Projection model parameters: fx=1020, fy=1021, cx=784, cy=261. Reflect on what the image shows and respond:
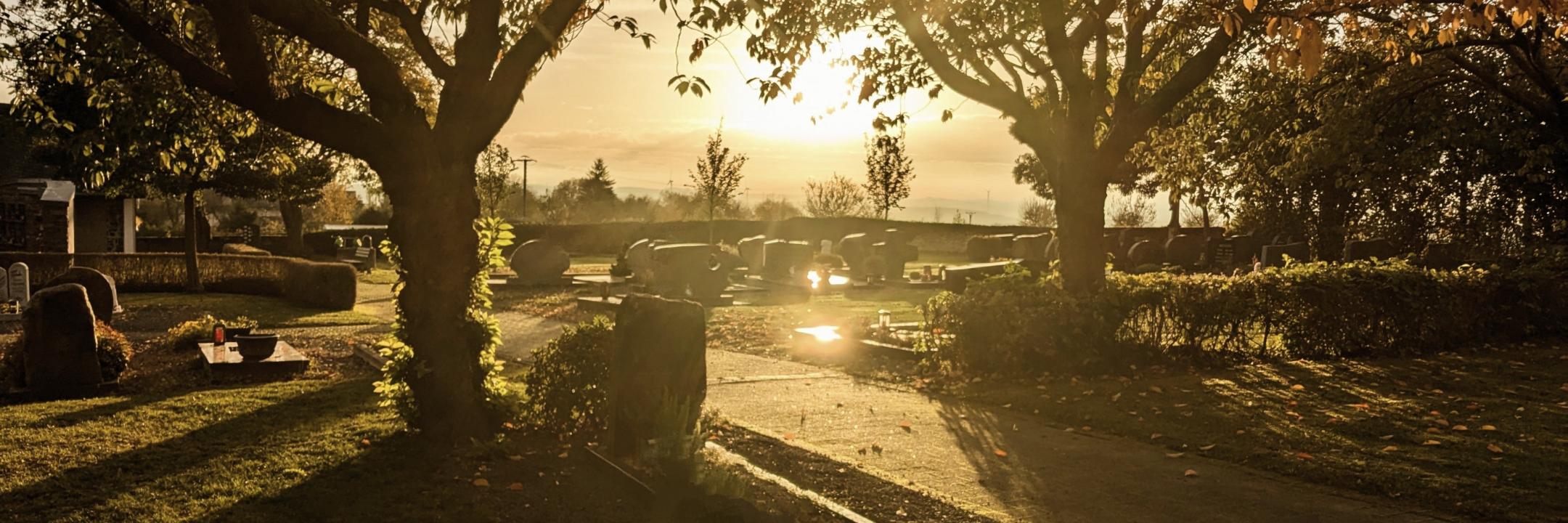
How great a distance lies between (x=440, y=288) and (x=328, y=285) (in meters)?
15.7

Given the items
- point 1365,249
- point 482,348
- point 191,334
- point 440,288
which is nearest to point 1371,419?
point 482,348

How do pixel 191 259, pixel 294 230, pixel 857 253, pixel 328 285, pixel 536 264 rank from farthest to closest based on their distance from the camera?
pixel 294 230
pixel 857 253
pixel 536 264
pixel 191 259
pixel 328 285

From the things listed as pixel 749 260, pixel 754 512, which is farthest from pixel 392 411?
pixel 749 260

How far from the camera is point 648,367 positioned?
7.08m

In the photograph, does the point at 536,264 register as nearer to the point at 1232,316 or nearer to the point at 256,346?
the point at 256,346

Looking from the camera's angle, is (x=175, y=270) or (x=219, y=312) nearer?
(x=219, y=312)

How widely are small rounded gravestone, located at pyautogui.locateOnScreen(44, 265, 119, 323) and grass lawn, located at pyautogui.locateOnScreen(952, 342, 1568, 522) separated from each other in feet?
48.0

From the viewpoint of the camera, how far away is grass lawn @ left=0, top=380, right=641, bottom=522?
6.23 m

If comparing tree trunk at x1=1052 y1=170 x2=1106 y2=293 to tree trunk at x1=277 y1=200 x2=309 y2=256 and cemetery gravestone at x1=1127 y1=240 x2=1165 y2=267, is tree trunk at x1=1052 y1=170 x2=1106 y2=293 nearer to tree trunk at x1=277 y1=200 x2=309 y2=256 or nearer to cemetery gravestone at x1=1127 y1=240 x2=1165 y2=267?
cemetery gravestone at x1=1127 y1=240 x2=1165 y2=267

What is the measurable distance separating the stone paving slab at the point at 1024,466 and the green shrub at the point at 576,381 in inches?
61.6

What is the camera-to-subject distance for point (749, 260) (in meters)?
35.2

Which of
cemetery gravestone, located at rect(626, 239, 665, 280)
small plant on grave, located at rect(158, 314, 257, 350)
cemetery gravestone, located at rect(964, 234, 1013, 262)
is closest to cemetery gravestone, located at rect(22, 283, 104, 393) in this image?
small plant on grave, located at rect(158, 314, 257, 350)

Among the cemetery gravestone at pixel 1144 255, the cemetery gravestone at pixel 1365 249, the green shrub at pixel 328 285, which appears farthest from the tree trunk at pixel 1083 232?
the cemetery gravestone at pixel 1144 255

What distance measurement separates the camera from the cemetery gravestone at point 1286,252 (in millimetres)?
29848
